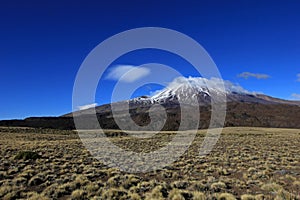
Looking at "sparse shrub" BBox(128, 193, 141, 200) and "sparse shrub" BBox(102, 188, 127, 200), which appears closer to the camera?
"sparse shrub" BBox(128, 193, 141, 200)

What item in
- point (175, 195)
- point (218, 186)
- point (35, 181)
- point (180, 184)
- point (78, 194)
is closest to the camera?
point (175, 195)

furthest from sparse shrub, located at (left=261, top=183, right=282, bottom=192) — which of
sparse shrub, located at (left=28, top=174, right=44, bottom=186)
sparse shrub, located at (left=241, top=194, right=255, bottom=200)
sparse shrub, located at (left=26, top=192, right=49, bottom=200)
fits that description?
sparse shrub, located at (left=28, top=174, right=44, bottom=186)

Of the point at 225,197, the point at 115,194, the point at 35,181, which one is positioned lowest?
the point at 225,197

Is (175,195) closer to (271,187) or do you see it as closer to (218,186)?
(218,186)

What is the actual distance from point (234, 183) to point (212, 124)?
7215 centimetres

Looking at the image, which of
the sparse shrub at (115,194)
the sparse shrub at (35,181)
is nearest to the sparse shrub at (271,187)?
the sparse shrub at (115,194)

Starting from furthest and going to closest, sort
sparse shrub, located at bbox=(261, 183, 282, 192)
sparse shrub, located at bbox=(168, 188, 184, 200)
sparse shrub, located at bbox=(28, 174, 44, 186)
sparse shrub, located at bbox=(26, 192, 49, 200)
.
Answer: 1. sparse shrub, located at bbox=(28, 174, 44, 186)
2. sparse shrub, located at bbox=(261, 183, 282, 192)
3. sparse shrub, located at bbox=(26, 192, 49, 200)
4. sparse shrub, located at bbox=(168, 188, 184, 200)

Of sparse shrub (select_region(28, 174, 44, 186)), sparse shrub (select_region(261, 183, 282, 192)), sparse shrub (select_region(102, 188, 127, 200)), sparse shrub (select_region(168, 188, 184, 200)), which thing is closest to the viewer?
sparse shrub (select_region(168, 188, 184, 200))

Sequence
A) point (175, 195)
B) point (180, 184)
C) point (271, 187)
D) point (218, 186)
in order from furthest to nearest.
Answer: point (180, 184) < point (218, 186) < point (271, 187) < point (175, 195)

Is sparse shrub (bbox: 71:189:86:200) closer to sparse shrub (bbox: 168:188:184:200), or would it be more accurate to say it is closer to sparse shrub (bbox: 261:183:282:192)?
sparse shrub (bbox: 168:188:184:200)

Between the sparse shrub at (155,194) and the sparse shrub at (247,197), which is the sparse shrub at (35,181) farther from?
the sparse shrub at (247,197)

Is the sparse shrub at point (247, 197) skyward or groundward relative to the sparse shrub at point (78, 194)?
groundward

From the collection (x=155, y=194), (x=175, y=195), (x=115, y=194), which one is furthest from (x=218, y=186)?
(x=115, y=194)

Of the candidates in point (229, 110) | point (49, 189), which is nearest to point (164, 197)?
point (49, 189)
